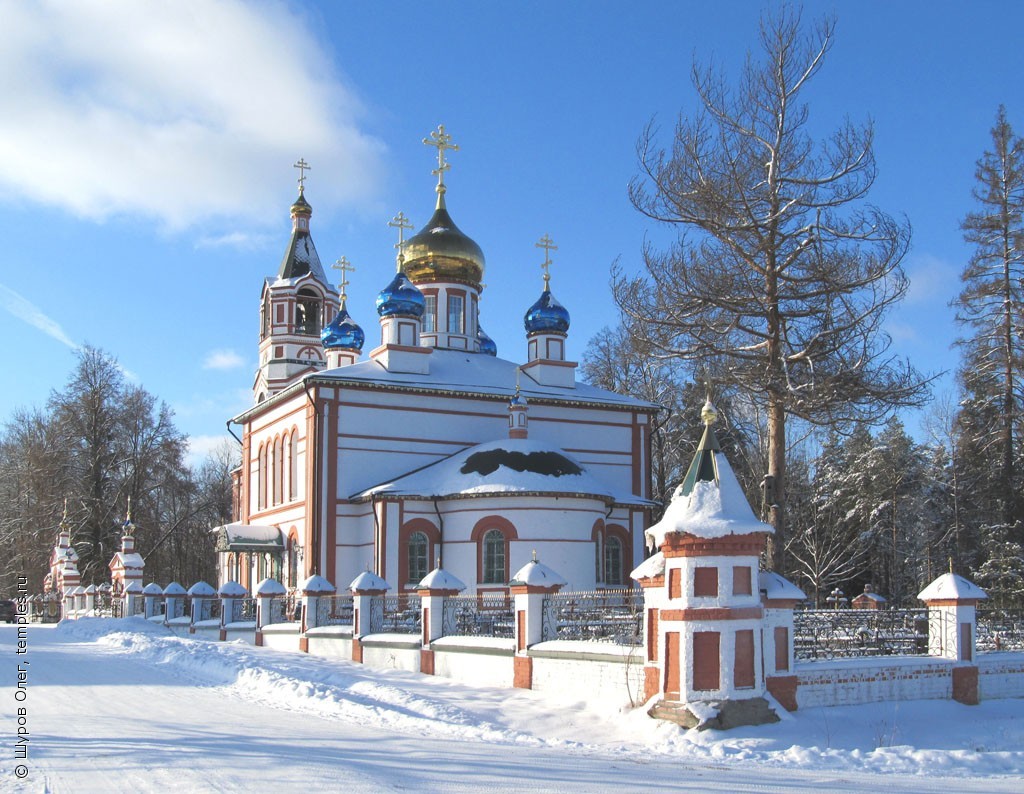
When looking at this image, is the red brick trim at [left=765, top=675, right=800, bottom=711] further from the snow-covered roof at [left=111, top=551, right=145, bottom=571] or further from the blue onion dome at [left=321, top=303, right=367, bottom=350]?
the snow-covered roof at [left=111, top=551, right=145, bottom=571]

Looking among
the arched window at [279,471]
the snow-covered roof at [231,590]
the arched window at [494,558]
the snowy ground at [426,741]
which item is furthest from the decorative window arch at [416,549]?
the snowy ground at [426,741]

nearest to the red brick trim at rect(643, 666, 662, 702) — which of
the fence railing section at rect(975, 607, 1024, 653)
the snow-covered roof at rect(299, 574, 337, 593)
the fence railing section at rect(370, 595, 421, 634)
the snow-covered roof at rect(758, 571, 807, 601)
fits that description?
the snow-covered roof at rect(758, 571, 807, 601)

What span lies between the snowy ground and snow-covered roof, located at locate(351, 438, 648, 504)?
29.8ft

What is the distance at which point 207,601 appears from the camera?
93.1 feet

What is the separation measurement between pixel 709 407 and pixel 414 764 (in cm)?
571

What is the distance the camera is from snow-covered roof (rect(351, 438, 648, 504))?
25156mm

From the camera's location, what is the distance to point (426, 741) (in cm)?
1053

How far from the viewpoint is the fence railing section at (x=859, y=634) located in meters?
14.0

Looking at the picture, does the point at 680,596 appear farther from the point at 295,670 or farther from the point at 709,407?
the point at 295,670

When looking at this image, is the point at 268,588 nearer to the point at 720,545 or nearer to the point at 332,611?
the point at 332,611

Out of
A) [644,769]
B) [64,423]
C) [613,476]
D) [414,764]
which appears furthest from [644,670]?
[64,423]

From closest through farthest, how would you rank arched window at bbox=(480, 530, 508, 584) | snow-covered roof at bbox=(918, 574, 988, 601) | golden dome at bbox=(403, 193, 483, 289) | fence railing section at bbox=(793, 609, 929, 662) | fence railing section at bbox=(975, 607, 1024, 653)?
fence railing section at bbox=(793, 609, 929, 662), snow-covered roof at bbox=(918, 574, 988, 601), fence railing section at bbox=(975, 607, 1024, 653), arched window at bbox=(480, 530, 508, 584), golden dome at bbox=(403, 193, 483, 289)

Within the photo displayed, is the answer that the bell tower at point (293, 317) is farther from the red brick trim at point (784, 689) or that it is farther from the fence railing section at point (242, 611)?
the red brick trim at point (784, 689)

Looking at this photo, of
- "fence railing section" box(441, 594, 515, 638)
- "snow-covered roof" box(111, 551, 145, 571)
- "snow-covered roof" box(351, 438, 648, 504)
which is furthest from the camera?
"snow-covered roof" box(111, 551, 145, 571)
